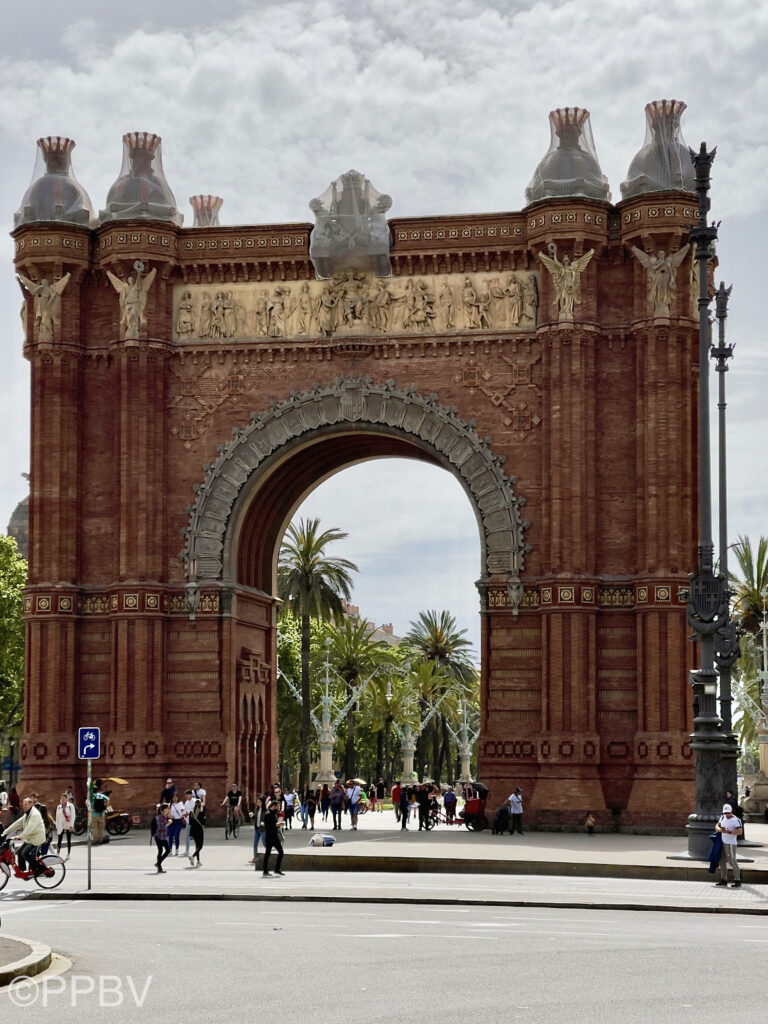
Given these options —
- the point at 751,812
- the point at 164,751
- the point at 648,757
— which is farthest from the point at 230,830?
the point at 751,812

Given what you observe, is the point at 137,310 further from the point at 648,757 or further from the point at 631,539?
the point at 648,757

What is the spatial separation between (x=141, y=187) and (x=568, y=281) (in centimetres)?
1179

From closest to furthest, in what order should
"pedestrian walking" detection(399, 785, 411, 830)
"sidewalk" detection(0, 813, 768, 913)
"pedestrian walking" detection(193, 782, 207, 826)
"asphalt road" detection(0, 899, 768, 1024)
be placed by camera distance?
"asphalt road" detection(0, 899, 768, 1024) < "sidewalk" detection(0, 813, 768, 913) < "pedestrian walking" detection(193, 782, 207, 826) < "pedestrian walking" detection(399, 785, 411, 830)

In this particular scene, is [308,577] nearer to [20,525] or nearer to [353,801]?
[353,801]

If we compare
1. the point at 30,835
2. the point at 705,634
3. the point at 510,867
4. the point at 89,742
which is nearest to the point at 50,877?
the point at 30,835

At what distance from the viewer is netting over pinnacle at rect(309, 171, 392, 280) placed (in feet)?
143

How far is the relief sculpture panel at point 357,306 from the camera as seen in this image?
4334 centimetres

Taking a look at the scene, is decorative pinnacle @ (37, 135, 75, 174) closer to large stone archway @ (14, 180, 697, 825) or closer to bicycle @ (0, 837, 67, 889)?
large stone archway @ (14, 180, 697, 825)

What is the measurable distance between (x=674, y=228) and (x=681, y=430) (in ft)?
16.7

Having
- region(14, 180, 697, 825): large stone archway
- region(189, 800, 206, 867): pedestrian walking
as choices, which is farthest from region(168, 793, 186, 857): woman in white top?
region(14, 180, 697, 825): large stone archway

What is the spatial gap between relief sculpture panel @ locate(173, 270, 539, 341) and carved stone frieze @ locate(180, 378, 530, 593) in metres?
A: 1.76

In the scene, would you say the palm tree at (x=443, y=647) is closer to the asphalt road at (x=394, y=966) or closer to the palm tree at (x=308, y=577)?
the palm tree at (x=308, y=577)

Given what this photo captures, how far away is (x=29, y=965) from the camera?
15.3 metres

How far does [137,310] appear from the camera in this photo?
144ft
